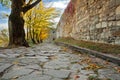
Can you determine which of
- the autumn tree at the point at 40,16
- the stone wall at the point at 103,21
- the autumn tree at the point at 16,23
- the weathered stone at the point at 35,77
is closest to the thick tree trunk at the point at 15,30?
the autumn tree at the point at 16,23

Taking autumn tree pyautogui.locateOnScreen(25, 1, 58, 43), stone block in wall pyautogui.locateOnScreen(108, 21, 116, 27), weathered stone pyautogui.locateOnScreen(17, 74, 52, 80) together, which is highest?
autumn tree pyautogui.locateOnScreen(25, 1, 58, 43)

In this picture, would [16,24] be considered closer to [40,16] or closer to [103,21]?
[103,21]

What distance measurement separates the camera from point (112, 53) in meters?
4.79

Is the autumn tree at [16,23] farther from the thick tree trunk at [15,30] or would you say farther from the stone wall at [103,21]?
the stone wall at [103,21]

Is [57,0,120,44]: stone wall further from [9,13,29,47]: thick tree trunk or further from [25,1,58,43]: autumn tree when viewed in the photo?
[25,1,58,43]: autumn tree

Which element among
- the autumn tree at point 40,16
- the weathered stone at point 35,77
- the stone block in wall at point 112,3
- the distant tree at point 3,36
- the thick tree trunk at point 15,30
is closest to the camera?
the weathered stone at point 35,77

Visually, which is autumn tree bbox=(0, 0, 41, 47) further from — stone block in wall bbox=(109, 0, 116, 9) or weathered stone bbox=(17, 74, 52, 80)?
weathered stone bbox=(17, 74, 52, 80)

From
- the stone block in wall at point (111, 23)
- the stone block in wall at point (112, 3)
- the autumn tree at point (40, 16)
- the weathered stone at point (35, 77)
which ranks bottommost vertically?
the weathered stone at point (35, 77)

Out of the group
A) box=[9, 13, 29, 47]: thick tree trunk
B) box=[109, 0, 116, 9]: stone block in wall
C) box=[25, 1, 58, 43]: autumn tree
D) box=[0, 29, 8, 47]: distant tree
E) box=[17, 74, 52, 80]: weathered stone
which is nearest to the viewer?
box=[17, 74, 52, 80]: weathered stone

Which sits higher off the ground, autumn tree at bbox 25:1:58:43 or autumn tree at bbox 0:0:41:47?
autumn tree at bbox 25:1:58:43

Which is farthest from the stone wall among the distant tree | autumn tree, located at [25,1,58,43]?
the distant tree

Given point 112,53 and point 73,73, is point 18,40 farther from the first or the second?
point 73,73

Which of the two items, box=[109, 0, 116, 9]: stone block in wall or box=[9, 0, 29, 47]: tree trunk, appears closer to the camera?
box=[109, 0, 116, 9]: stone block in wall

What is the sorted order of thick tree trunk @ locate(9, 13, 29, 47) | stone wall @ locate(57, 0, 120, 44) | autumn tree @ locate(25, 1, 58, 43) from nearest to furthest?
stone wall @ locate(57, 0, 120, 44) → thick tree trunk @ locate(9, 13, 29, 47) → autumn tree @ locate(25, 1, 58, 43)
